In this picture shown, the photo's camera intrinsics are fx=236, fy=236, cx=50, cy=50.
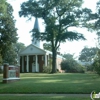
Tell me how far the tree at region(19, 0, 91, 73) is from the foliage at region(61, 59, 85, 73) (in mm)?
10443

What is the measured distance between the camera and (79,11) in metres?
51.1

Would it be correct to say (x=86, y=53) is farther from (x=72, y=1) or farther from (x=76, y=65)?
(x=72, y=1)

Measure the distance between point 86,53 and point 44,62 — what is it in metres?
61.3

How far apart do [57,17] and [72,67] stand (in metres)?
15.8

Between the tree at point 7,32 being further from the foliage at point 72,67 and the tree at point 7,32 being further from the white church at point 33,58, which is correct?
the foliage at point 72,67

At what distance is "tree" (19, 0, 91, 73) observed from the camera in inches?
2007

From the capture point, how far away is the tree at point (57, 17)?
51.0m

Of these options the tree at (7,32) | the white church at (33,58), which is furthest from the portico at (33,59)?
the tree at (7,32)

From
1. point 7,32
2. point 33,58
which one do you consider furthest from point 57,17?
point 33,58

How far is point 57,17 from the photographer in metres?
53.5

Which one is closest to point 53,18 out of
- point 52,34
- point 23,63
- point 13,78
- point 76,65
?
point 52,34

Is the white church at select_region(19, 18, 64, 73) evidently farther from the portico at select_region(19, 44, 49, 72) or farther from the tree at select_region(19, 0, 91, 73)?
the tree at select_region(19, 0, 91, 73)

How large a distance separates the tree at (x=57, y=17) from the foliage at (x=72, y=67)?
10.4 m

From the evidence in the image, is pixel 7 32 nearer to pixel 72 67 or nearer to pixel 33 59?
pixel 33 59
